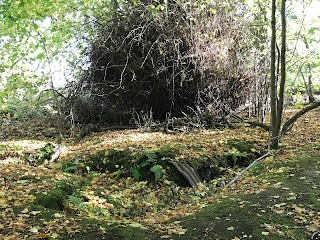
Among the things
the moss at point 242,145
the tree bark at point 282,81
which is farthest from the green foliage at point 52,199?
the tree bark at point 282,81

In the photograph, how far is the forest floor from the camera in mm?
2770

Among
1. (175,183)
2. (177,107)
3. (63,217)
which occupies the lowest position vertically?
(175,183)

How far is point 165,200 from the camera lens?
4.74 meters

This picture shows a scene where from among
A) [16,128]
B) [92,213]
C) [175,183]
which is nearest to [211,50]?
[175,183]

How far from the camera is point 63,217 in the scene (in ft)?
9.78

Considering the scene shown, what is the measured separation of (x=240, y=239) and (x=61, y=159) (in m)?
4.95

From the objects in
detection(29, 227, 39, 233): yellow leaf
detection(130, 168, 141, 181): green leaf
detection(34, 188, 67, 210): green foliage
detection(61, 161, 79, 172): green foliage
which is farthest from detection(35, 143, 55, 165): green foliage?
detection(29, 227, 39, 233): yellow leaf

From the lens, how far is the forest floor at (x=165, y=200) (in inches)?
109

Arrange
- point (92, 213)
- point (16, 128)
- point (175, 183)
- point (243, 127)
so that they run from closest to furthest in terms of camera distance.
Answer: point (92, 213) → point (175, 183) → point (243, 127) → point (16, 128)

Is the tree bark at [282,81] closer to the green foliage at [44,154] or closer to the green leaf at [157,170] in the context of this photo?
the green leaf at [157,170]

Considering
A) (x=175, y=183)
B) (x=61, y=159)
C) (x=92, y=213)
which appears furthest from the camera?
(x=61, y=159)

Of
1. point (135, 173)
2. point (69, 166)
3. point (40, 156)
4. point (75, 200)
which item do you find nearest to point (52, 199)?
point (75, 200)

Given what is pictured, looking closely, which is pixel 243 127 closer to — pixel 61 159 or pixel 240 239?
pixel 61 159

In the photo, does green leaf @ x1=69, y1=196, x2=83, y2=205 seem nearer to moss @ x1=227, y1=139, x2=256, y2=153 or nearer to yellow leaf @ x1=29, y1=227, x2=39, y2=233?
yellow leaf @ x1=29, y1=227, x2=39, y2=233
